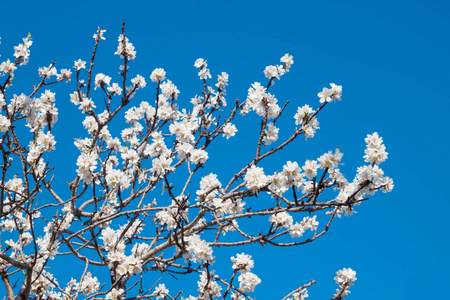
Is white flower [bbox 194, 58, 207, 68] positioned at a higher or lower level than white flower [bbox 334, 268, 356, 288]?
higher

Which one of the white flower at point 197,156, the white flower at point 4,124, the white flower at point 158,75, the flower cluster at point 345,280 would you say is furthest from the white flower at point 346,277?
the white flower at point 4,124

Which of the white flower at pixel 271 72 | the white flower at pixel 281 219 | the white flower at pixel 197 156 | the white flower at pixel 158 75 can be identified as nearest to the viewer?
the white flower at pixel 197 156

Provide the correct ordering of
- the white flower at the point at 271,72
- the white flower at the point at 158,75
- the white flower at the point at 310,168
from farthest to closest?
1. the white flower at the point at 158,75
2. the white flower at the point at 271,72
3. the white flower at the point at 310,168

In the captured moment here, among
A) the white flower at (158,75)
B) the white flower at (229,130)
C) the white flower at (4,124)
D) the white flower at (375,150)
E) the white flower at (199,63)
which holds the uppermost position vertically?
the white flower at (199,63)

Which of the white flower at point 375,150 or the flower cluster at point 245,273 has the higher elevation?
the white flower at point 375,150

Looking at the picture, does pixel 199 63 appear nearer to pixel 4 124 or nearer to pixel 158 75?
pixel 158 75

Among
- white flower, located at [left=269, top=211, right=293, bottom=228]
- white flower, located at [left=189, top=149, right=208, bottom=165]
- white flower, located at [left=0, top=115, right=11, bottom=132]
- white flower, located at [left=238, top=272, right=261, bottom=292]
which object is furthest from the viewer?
white flower, located at [left=238, top=272, right=261, bottom=292]

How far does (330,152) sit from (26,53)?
3.77 metres

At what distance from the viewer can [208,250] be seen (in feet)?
14.1

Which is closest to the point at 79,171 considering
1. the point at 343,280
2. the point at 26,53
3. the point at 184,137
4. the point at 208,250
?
the point at 184,137

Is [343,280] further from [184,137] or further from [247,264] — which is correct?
[184,137]

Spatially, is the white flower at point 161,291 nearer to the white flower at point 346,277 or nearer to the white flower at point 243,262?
the white flower at point 243,262

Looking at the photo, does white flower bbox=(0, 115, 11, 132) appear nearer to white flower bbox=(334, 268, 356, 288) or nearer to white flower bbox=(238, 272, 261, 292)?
white flower bbox=(238, 272, 261, 292)

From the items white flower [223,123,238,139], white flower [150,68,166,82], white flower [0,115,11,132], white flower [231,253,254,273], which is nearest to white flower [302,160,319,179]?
white flower [231,253,254,273]
